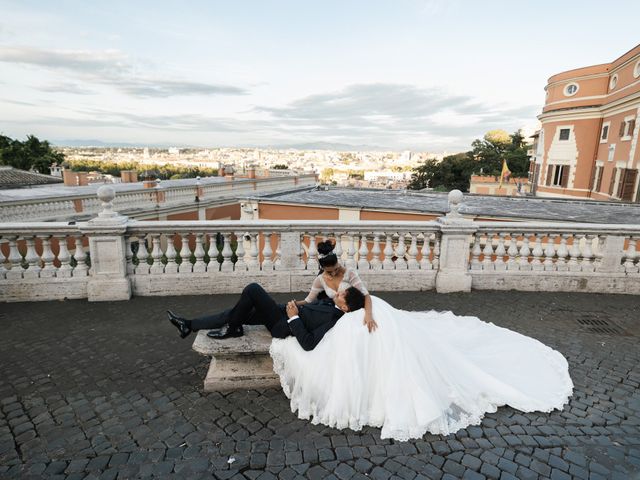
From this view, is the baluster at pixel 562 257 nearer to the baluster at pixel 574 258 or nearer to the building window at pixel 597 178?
the baluster at pixel 574 258

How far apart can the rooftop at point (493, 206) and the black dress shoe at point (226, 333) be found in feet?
38.4

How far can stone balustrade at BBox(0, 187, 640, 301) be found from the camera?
21.4 feet

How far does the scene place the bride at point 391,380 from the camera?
11.7 feet

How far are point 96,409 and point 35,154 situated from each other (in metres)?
49.6

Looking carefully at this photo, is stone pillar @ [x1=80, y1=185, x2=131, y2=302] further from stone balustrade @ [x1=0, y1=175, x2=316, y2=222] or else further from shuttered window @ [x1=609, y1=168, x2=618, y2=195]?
shuttered window @ [x1=609, y1=168, x2=618, y2=195]

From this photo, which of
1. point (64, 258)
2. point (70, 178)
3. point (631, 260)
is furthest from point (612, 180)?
point (70, 178)

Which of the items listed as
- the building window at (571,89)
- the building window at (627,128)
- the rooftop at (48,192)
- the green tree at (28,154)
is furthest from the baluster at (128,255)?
the green tree at (28,154)

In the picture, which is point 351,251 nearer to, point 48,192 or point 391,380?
point 391,380

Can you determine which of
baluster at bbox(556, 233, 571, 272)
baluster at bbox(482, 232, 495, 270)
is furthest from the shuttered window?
baluster at bbox(482, 232, 495, 270)

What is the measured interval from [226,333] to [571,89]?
130ft

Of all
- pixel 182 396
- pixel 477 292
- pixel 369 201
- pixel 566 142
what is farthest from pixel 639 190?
pixel 182 396

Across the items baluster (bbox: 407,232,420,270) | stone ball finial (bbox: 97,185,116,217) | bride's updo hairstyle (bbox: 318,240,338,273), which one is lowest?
Answer: baluster (bbox: 407,232,420,270)

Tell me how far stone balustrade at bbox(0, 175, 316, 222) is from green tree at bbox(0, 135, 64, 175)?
26635 mm

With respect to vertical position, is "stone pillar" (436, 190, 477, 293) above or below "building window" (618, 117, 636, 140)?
below
